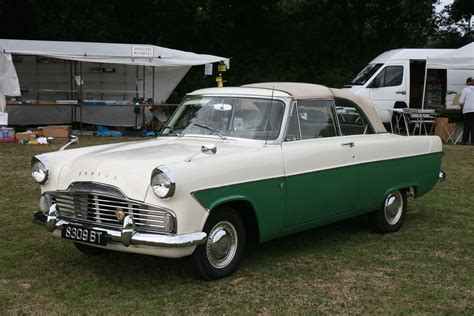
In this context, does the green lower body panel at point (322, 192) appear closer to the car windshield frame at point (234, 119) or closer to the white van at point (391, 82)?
the car windshield frame at point (234, 119)

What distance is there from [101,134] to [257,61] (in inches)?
400

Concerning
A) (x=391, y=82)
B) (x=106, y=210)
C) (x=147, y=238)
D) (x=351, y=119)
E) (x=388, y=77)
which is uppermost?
(x=388, y=77)

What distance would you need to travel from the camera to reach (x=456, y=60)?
15.9 m

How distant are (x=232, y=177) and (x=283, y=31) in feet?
70.4

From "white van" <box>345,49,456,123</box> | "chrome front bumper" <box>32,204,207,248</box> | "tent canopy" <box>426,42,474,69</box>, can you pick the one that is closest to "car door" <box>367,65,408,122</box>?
"white van" <box>345,49,456,123</box>

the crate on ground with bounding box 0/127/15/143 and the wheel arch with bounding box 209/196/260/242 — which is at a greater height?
the wheel arch with bounding box 209/196/260/242

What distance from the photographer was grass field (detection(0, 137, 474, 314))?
4.23m

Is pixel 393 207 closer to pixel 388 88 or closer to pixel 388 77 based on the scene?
pixel 388 88

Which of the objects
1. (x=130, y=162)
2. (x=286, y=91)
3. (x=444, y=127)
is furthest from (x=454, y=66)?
(x=130, y=162)

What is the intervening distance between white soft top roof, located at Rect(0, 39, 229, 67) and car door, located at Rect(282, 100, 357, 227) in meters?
10.7

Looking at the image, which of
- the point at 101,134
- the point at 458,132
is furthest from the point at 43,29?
the point at 458,132

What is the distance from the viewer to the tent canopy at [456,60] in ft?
51.8

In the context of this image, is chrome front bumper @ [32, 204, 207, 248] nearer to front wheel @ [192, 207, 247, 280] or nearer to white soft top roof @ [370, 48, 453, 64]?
front wheel @ [192, 207, 247, 280]

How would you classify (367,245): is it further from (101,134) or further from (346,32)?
(346,32)
